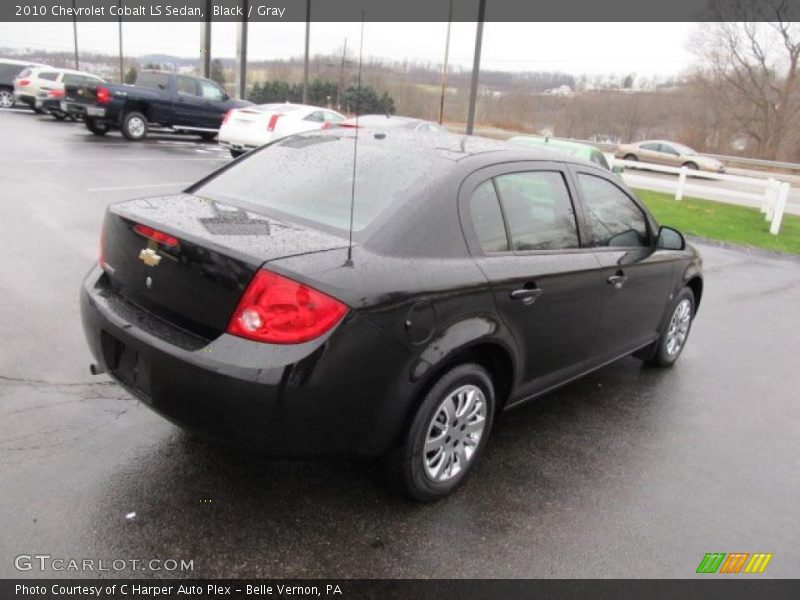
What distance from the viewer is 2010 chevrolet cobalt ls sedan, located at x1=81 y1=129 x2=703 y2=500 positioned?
259 centimetres

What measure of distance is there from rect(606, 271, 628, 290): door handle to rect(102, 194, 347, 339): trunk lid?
1.90 meters

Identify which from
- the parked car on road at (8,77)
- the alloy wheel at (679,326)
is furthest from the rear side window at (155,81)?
the alloy wheel at (679,326)

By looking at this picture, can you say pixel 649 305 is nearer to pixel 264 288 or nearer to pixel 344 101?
pixel 344 101

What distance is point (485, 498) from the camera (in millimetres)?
3250

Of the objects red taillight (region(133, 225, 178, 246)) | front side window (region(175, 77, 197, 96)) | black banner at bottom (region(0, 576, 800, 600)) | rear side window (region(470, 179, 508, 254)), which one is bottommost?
black banner at bottom (region(0, 576, 800, 600))

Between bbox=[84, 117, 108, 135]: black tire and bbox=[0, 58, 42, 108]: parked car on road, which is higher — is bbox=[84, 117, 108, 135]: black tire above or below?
below

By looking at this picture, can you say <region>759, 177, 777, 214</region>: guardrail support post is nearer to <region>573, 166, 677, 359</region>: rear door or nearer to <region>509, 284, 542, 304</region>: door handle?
<region>573, 166, 677, 359</region>: rear door

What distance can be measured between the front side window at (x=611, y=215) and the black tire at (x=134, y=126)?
16957 millimetres

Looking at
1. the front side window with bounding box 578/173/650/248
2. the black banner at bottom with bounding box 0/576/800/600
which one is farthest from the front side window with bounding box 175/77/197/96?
the black banner at bottom with bounding box 0/576/800/600

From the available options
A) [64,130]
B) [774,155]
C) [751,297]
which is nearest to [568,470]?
[751,297]

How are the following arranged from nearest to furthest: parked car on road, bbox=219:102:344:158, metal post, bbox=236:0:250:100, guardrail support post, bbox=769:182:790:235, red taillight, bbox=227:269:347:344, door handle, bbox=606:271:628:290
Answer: red taillight, bbox=227:269:347:344 → door handle, bbox=606:271:628:290 → guardrail support post, bbox=769:182:790:235 → parked car on road, bbox=219:102:344:158 → metal post, bbox=236:0:250:100

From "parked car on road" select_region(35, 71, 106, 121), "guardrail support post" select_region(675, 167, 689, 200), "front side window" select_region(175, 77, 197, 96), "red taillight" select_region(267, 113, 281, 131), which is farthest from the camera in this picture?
"parked car on road" select_region(35, 71, 106, 121)

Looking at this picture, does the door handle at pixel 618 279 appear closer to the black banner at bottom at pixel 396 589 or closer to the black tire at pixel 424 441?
the black tire at pixel 424 441

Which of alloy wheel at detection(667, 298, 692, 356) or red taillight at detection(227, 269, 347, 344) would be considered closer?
red taillight at detection(227, 269, 347, 344)
